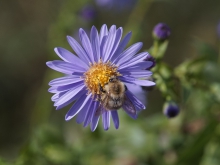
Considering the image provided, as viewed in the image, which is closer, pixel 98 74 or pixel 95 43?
pixel 95 43

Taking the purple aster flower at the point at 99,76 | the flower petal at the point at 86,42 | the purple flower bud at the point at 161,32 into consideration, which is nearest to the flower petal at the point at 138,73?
the purple aster flower at the point at 99,76

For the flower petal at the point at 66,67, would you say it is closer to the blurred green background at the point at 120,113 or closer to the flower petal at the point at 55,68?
the flower petal at the point at 55,68

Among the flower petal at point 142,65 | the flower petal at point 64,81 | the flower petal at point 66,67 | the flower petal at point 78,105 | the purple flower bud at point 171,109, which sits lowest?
the purple flower bud at point 171,109


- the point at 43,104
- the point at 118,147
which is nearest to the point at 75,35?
the point at 43,104

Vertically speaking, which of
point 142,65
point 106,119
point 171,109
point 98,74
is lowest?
point 171,109

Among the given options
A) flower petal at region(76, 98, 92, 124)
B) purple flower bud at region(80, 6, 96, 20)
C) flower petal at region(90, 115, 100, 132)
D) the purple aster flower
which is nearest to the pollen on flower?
the purple aster flower

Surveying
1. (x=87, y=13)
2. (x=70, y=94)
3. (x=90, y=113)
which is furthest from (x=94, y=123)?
(x=87, y=13)

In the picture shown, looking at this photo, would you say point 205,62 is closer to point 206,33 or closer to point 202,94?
point 202,94

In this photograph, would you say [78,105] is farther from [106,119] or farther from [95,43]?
[95,43]
